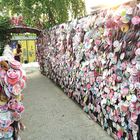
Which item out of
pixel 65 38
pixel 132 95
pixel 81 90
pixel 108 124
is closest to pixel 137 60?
pixel 132 95

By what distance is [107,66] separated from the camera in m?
4.75

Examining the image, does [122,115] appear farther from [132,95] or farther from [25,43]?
[25,43]

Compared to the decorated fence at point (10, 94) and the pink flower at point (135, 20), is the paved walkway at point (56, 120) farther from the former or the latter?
the pink flower at point (135, 20)

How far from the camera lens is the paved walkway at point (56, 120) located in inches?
204

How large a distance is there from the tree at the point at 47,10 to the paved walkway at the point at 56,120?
664 centimetres

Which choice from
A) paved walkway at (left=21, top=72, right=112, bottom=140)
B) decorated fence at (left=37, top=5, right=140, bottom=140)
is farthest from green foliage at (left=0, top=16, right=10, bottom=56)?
decorated fence at (left=37, top=5, right=140, bottom=140)

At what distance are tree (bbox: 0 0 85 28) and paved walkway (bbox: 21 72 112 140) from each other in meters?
6.64

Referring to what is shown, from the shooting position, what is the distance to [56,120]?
614cm

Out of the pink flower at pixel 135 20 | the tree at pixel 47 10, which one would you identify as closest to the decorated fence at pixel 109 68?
the pink flower at pixel 135 20

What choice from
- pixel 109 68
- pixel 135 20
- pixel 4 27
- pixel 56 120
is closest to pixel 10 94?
pixel 135 20

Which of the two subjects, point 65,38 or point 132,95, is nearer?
point 132,95

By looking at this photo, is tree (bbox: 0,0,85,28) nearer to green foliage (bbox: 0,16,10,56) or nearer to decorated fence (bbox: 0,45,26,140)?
green foliage (bbox: 0,16,10,56)

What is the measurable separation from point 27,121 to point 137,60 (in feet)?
10.5

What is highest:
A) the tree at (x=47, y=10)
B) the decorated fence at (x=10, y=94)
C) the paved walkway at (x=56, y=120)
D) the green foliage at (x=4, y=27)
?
the tree at (x=47, y=10)
